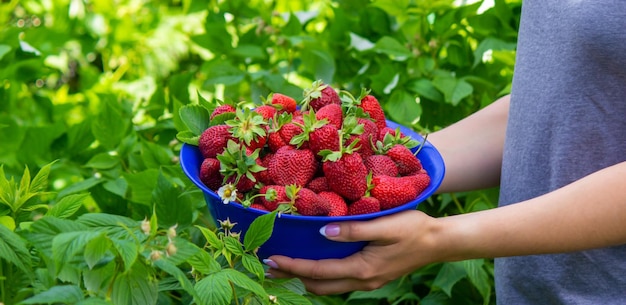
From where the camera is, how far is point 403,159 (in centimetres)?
109

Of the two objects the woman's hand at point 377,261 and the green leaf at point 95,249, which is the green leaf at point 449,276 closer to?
the woman's hand at point 377,261

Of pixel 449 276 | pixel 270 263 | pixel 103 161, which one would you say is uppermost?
pixel 270 263

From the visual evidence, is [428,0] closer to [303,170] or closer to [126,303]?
[303,170]

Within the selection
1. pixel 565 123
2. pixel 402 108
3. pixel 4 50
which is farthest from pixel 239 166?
pixel 4 50

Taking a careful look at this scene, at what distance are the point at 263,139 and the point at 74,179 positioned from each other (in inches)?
31.4

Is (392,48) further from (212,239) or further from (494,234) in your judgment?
(212,239)

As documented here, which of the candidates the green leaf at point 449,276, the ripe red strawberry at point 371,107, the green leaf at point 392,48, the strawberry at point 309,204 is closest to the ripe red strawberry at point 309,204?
the strawberry at point 309,204

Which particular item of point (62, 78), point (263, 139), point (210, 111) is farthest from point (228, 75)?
point (62, 78)

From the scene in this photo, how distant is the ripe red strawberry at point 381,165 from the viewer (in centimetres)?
107

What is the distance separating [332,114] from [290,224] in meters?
0.17

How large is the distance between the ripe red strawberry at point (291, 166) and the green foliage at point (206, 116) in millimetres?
73

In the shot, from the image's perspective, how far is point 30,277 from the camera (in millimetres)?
913

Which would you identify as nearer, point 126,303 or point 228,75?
point 126,303

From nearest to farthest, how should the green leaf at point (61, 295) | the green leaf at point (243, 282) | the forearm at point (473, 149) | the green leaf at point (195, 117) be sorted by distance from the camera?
the green leaf at point (61, 295)
the green leaf at point (243, 282)
the green leaf at point (195, 117)
the forearm at point (473, 149)
